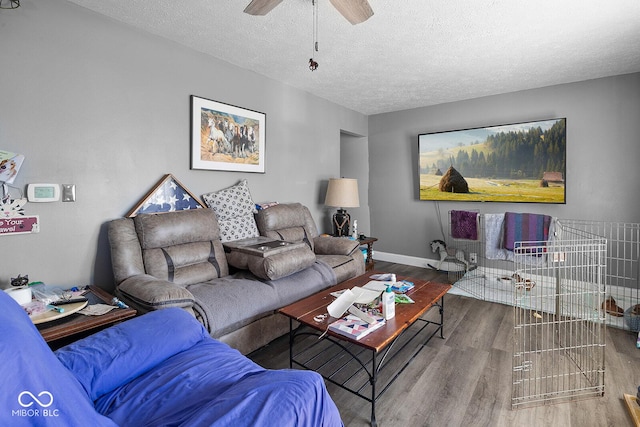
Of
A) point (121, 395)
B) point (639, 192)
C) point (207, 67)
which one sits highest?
point (207, 67)

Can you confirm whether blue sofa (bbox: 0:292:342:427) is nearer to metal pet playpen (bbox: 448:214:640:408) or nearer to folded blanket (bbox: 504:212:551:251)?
metal pet playpen (bbox: 448:214:640:408)

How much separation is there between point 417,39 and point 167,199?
98.6 inches

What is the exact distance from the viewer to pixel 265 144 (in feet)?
11.8

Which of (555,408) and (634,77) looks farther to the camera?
(634,77)

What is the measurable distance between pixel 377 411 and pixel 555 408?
1017mm

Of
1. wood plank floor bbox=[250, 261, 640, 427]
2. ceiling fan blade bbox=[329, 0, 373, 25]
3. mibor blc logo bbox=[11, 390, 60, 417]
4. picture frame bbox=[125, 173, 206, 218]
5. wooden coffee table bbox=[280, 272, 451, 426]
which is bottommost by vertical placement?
wood plank floor bbox=[250, 261, 640, 427]

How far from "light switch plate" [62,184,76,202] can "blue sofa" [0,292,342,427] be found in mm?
1226

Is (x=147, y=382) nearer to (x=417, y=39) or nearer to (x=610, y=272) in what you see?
(x=417, y=39)

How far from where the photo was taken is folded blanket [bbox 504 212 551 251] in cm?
356

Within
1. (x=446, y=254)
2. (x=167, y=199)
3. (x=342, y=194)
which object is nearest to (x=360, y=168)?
(x=342, y=194)

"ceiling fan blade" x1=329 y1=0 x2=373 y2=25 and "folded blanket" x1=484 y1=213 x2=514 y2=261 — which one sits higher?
"ceiling fan blade" x1=329 y1=0 x2=373 y2=25

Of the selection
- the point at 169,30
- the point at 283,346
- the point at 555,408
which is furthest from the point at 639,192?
the point at 169,30

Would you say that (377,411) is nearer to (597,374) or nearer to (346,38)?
(597,374)

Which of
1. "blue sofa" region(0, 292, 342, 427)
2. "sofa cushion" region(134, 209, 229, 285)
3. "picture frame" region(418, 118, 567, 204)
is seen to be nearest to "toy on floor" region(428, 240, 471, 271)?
"picture frame" region(418, 118, 567, 204)
